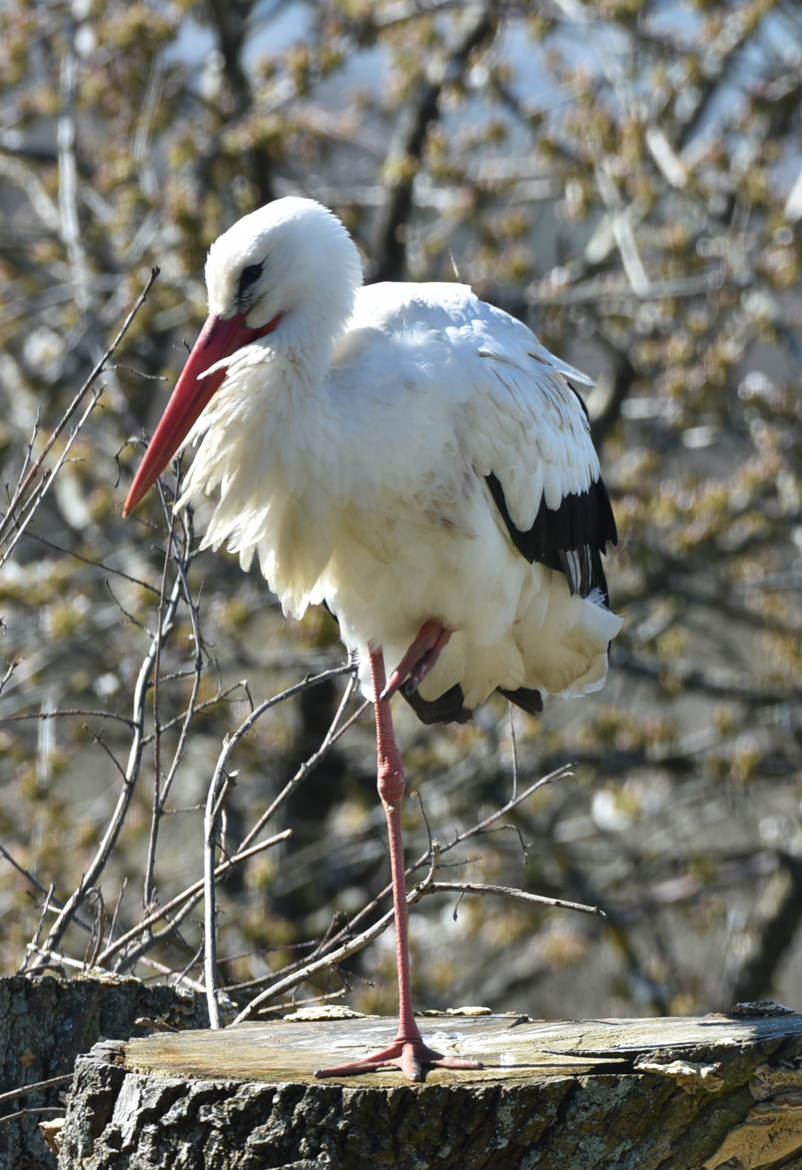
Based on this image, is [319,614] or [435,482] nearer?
[435,482]

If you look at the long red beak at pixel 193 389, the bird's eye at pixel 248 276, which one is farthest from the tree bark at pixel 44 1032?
the bird's eye at pixel 248 276

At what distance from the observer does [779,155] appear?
7594 millimetres

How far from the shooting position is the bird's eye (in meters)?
3.35

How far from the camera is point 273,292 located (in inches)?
132

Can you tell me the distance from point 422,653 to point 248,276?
0.97 m

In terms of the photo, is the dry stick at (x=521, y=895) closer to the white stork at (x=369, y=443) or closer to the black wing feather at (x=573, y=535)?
the white stork at (x=369, y=443)

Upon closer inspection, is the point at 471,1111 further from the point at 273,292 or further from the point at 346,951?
the point at 273,292

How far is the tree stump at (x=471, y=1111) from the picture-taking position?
248 centimetres

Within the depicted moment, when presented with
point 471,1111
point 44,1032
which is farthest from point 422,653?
point 471,1111

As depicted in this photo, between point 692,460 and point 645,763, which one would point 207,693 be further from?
point 692,460

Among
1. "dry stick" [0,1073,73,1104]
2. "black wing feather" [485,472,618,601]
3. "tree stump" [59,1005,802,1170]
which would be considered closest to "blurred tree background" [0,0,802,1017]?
"black wing feather" [485,472,618,601]

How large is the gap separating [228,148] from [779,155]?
2.74 metres

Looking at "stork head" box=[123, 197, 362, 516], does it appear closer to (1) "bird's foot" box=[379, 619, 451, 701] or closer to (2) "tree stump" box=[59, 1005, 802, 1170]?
(1) "bird's foot" box=[379, 619, 451, 701]

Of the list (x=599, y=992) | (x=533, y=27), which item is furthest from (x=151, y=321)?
(x=599, y=992)
